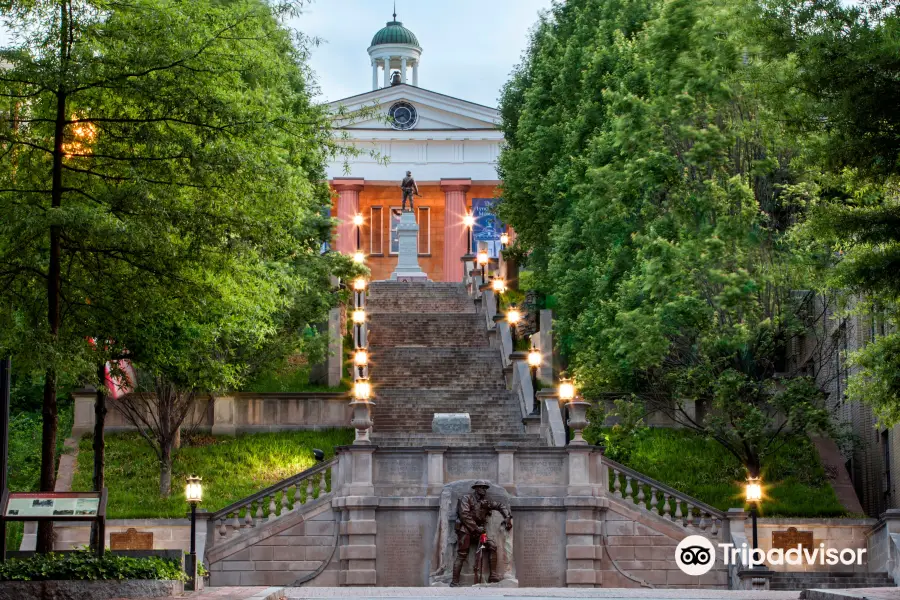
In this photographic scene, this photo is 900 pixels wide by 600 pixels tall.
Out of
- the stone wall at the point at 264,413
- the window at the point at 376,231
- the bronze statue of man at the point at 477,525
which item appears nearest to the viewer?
the bronze statue of man at the point at 477,525

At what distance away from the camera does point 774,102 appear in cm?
2350


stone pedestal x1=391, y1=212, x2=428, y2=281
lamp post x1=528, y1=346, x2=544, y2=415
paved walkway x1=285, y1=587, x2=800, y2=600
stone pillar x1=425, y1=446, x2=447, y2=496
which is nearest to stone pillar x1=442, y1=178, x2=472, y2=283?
stone pedestal x1=391, y1=212, x2=428, y2=281

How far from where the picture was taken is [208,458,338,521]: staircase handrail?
35969mm

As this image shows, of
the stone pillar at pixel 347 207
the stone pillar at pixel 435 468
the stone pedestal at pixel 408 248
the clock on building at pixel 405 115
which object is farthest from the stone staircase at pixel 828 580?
the clock on building at pixel 405 115

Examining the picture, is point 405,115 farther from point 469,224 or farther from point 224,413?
point 224,413

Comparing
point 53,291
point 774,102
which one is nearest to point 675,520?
point 774,102

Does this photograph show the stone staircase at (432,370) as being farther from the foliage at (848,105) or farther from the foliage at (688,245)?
the foliage at (848,105)

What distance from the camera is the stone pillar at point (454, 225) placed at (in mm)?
76812

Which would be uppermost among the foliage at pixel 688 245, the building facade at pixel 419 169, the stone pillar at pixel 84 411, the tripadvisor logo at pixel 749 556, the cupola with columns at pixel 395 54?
the cupola with columns at pixel 395 54

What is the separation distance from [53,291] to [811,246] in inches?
810

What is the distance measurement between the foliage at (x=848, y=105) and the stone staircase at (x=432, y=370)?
18.4m

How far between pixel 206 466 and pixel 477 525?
11.4 m

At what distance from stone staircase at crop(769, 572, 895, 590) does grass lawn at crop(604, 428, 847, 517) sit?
4258 mm

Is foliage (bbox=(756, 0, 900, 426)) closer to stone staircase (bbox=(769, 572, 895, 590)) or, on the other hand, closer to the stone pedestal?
stone staircase (bbox=(769, 572, 895, 590))
